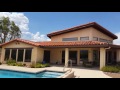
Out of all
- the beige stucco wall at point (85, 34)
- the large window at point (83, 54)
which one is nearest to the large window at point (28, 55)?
the beige stucco wall at point (85, 34)

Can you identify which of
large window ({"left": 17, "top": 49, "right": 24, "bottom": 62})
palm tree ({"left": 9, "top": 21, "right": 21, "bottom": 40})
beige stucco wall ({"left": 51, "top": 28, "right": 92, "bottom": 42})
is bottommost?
large window ({"left": 17, "top": 49, "right": 24, "bottom": 62})

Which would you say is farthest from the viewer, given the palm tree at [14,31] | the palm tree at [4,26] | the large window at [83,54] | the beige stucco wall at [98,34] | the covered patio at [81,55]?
the palm tree at [14,31]

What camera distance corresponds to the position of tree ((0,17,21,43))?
5353cm

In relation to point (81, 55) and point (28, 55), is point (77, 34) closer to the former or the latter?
point (81, 55)

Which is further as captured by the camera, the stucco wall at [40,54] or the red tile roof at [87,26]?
the red tile roof at [87,26]

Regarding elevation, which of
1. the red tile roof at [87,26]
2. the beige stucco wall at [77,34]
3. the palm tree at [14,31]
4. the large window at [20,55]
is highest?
the palm tree at [14,31]

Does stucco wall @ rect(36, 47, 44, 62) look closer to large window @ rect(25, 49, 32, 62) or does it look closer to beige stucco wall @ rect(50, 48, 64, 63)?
large window @ rect(25, 49, 32, 62)

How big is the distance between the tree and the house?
3097 cm

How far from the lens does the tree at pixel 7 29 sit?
53.5 metres


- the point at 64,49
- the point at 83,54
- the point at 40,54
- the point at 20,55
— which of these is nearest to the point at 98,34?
the point at 83,54

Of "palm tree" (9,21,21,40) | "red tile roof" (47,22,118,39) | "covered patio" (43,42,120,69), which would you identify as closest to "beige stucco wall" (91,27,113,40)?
"red tile roof" (47,22,118,39)

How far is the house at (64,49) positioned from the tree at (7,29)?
102ft

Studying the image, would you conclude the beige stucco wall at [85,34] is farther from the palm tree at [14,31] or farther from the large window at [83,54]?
the palm tree at [14,31]
